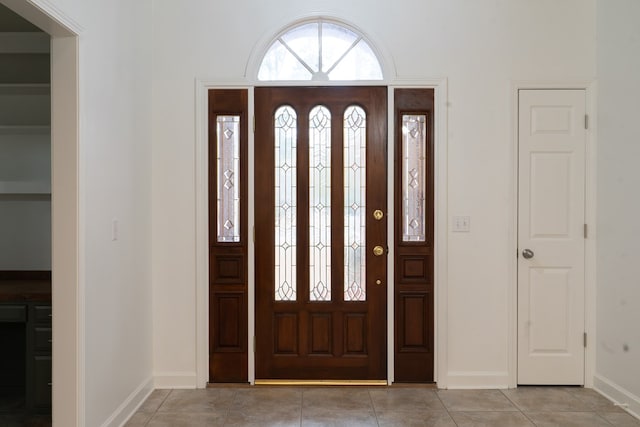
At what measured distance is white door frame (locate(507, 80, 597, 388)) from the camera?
3.31 meters

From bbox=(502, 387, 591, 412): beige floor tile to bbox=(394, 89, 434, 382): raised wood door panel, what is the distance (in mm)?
609

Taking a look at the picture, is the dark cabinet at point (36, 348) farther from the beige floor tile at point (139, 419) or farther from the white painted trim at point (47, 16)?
the white painted trim at point (47, 16)

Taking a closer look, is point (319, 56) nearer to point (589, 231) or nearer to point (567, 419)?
point (589, 231)

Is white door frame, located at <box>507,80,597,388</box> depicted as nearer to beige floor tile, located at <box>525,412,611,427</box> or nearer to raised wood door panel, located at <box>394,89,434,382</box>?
beige floor tile, located at <box>525,412,611,427</box>

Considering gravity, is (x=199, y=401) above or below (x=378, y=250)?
below

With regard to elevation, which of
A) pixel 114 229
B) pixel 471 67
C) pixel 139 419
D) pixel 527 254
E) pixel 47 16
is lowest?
pixel 139 419

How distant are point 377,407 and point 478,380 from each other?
85 centimetres

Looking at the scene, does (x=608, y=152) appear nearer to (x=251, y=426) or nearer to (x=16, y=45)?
(x=251, y=426)

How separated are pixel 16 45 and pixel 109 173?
1.39 metres

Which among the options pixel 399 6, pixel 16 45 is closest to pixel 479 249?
pixel 399 6

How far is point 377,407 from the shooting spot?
3012 millimetres

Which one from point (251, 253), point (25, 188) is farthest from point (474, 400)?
point (25, 188)

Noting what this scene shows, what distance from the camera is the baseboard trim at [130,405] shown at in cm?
268

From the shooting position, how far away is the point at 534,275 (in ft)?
10.9
